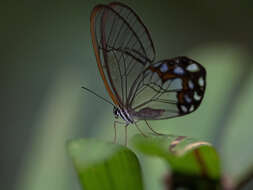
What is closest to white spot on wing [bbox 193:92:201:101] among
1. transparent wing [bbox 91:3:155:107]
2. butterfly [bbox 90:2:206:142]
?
butterfly [bbox 90:2:206:142]

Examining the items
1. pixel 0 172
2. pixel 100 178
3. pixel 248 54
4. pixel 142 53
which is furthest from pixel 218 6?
pixel 100 178

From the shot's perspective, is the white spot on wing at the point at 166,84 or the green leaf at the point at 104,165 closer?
the green leaf at the point at 104,165

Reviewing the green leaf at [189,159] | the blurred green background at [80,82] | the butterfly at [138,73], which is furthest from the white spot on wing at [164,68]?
the green leaf at [189,159]

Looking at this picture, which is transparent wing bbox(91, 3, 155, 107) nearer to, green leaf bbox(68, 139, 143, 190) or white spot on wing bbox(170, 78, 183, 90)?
white spot on wing bbox(170, 78, 183, 90)

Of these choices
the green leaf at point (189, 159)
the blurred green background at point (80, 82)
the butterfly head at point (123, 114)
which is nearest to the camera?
the green leaf at point (189, 159)

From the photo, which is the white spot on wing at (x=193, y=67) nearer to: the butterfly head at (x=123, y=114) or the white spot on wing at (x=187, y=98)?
the white spot on wing at (x=187, y=98)

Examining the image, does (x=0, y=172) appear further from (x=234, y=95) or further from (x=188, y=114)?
(x=234, y=95)

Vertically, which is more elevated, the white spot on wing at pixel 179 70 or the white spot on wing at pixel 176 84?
the white spot on wing at pixel 179 70
